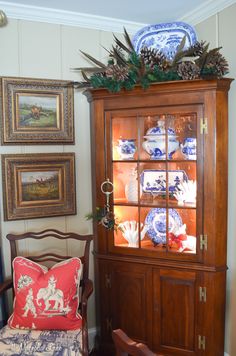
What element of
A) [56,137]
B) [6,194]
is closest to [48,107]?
[56,137]

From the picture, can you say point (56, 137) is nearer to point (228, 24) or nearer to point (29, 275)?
point (29, 275)

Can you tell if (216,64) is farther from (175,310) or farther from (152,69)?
(175,310)

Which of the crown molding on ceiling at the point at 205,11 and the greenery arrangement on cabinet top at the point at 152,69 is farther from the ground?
the crown molding on ceiling at the point at 205,11

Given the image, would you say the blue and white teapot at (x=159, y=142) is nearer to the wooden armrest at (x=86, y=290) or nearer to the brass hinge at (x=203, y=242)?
the brass hinge at (x=203, y=242)

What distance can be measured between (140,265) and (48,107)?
4.06ft

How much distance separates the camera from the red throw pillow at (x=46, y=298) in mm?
1751

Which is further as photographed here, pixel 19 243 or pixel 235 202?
pixel 19 243

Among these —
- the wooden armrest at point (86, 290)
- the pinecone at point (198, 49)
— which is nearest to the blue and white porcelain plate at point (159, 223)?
the wooden armrest at point (86, 290)

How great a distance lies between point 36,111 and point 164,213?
3.61 ft

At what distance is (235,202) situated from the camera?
194 centimetres

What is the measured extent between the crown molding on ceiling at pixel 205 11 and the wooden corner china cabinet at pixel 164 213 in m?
0.53

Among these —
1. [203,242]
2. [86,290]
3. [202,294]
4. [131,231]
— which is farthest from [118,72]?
[202,294]

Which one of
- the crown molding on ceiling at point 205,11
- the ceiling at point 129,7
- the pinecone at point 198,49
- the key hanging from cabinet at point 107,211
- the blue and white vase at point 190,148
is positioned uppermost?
the ceiling at point 129,7

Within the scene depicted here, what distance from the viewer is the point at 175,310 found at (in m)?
1.99
